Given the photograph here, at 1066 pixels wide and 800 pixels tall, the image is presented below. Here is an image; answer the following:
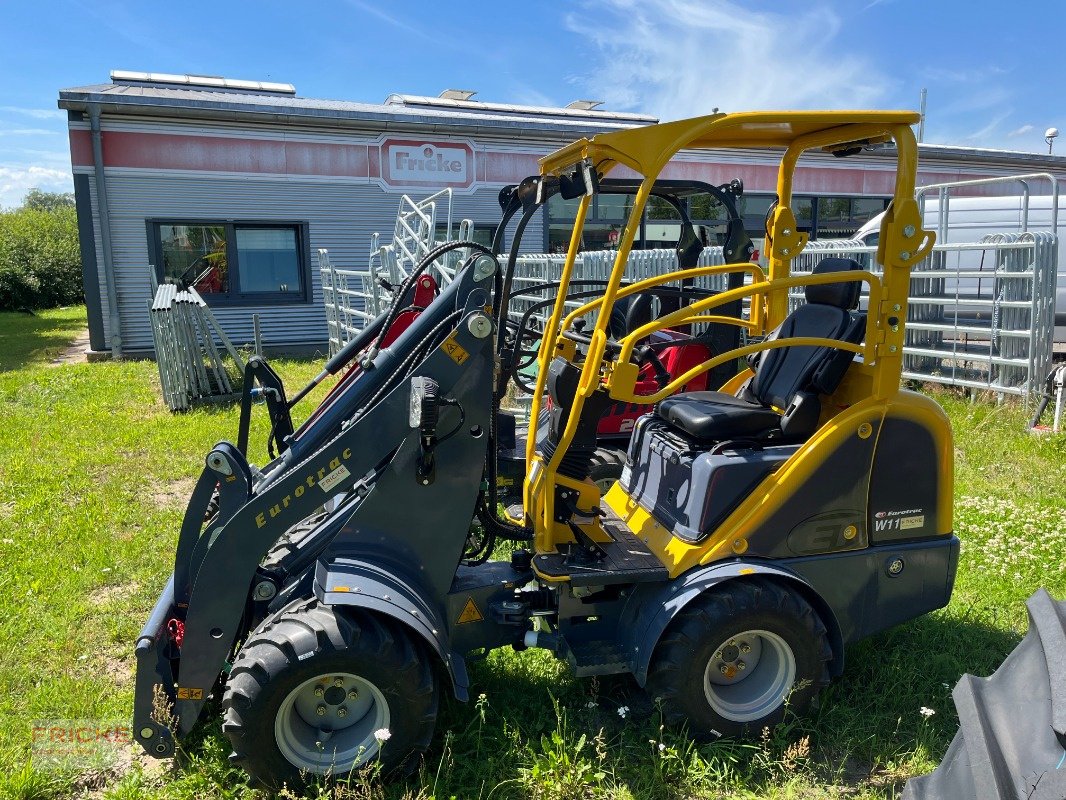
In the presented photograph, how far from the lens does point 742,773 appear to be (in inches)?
118

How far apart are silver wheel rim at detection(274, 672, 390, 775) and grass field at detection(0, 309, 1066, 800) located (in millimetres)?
109

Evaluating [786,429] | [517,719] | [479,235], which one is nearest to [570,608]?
[517,719]

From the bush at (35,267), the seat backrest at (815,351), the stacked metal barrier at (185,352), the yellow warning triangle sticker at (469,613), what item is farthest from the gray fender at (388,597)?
the bush at (35,267)

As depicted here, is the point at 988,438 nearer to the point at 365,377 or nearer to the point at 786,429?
the point at 786,429

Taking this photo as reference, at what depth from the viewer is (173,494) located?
6395 millimetres

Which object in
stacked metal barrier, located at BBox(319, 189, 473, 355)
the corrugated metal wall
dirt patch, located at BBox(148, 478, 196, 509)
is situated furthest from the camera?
the corrugated metal wall

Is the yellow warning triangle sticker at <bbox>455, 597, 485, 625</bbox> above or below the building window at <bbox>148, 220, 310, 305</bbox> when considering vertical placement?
below

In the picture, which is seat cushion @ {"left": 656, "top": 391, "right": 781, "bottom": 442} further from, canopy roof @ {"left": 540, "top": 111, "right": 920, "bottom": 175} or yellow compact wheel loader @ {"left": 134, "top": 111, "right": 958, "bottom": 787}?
canopy roof @ {"left": 540, "top": 111, "right": 920, "bottom": 175}

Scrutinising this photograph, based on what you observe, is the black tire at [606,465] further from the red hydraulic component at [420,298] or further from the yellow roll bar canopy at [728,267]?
the red hydraulic component at [420,298]

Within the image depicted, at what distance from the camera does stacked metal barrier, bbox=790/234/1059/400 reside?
802 centimetres

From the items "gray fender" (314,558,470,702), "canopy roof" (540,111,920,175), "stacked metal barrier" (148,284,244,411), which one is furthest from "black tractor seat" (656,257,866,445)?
"stacked metal barrier" (148,284,244,411)

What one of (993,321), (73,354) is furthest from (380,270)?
(73,354)

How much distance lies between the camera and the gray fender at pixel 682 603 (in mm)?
3008

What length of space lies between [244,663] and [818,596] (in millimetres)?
2200
